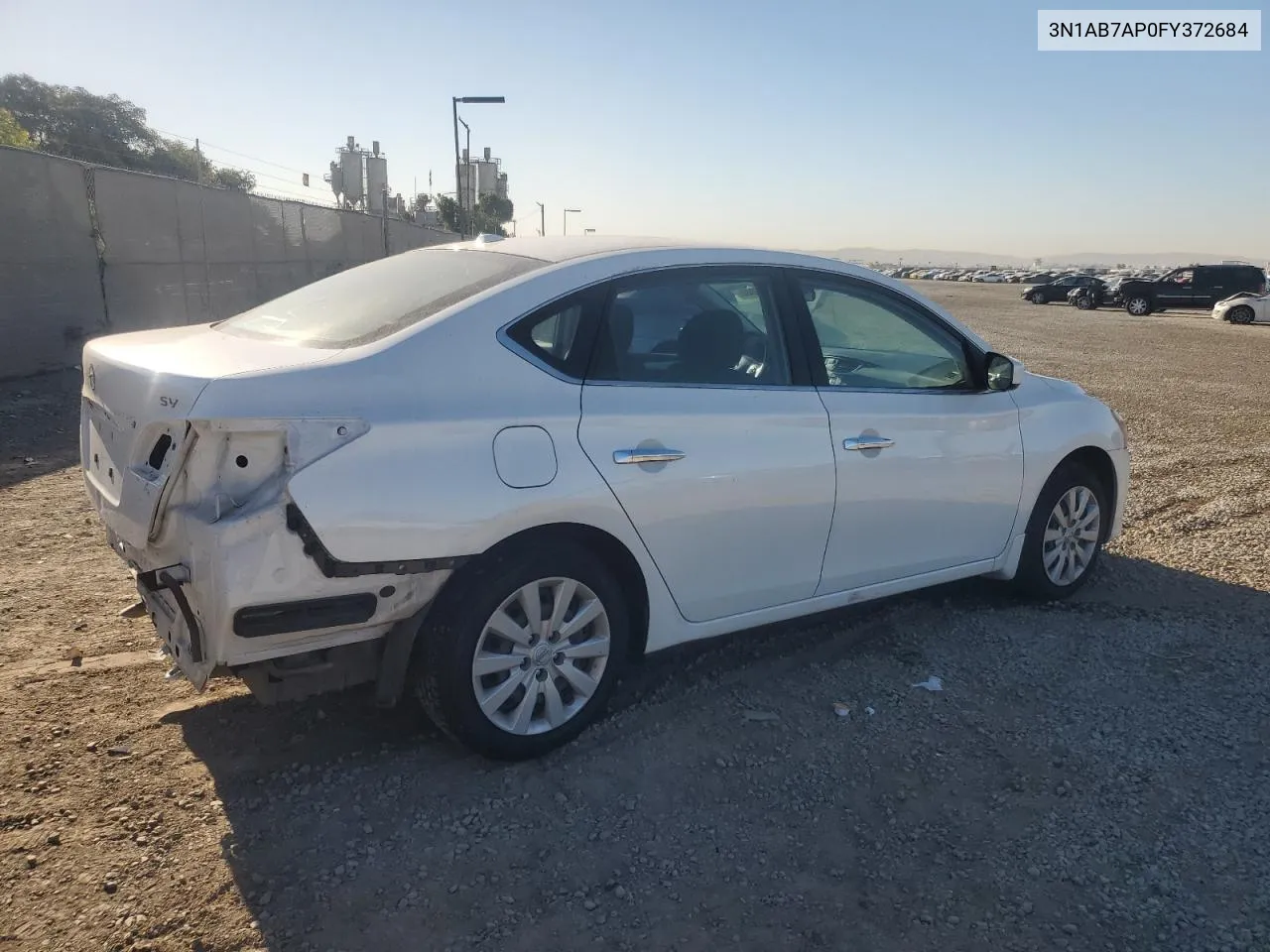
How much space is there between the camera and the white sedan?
110 inches

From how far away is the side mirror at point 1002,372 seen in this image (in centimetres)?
447

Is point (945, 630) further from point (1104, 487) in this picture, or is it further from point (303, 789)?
point (303, 789)

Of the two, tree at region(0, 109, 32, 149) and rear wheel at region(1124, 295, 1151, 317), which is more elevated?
tree at region(0, 109, 32, 149)

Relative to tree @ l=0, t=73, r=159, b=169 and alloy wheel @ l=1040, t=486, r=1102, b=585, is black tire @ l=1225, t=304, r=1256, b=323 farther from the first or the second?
tree @ l=0, t=73, r=159, b=169

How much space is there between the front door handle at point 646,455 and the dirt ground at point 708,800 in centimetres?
101

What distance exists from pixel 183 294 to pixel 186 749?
477 inches

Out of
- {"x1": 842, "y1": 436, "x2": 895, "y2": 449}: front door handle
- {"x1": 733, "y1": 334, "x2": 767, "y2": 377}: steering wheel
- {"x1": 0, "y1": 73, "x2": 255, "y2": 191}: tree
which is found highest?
{"x1": 0, "y1": 73, "x2": 255, "y2": 191}: tree

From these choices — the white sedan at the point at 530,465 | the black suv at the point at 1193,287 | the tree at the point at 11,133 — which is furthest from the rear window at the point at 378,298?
the tree at the point at 11,133

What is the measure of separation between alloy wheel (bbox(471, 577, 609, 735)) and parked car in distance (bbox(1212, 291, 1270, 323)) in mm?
32308

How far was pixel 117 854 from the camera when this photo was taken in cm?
280

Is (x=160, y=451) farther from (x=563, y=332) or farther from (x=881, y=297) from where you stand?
(x=881, y=297)

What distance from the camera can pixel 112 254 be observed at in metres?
12.2

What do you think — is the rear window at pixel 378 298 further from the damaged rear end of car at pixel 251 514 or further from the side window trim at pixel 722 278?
the side window trim at pixel 722 278

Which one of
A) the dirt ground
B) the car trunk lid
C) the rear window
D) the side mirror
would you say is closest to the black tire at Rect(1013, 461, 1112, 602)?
the dirt ground
